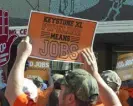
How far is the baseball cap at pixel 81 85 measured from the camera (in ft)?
10.5

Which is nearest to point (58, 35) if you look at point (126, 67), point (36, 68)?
point (126, 67)

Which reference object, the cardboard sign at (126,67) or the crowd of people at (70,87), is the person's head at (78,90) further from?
the cardboard sign at (126,67)

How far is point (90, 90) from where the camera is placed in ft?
10.6

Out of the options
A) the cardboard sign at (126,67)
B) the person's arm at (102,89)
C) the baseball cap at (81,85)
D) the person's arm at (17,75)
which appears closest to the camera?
the baseball cap at (81,85)

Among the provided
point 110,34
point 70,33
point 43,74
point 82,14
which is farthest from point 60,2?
point 70,33

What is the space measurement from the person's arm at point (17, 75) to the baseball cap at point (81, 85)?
0.36 meters

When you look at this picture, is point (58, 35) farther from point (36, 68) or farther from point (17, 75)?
point (36, 68)

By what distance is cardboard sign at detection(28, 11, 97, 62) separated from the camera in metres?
4.28

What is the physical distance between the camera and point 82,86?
126 inches

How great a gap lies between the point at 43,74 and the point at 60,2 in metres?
2.54

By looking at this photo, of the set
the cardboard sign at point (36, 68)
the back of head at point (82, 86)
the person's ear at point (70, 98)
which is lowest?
the cardboard sign at point (36, 68)

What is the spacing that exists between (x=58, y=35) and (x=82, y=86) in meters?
1.33

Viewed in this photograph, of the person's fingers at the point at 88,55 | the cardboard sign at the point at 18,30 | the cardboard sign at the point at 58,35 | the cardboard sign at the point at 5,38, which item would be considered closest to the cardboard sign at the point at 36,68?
the cardboard sign at the point at 5,38

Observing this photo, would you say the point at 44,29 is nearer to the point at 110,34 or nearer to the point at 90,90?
the point at 90,90
